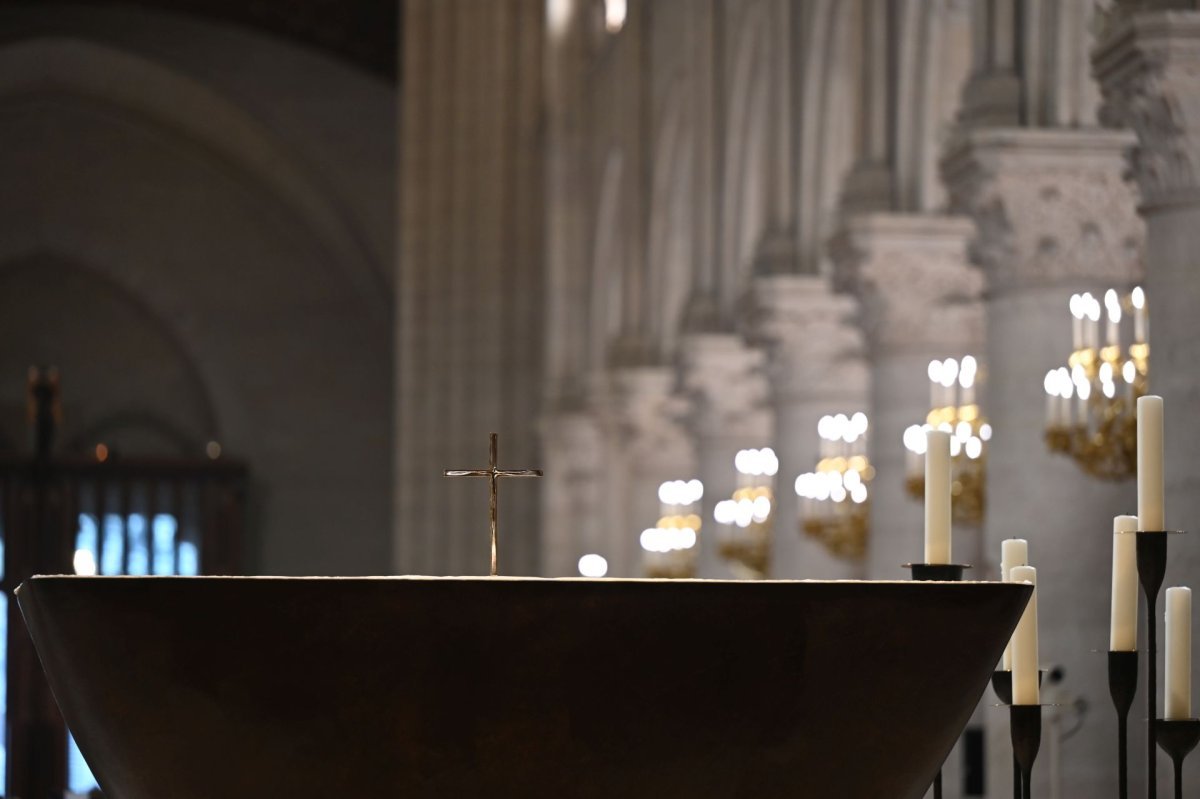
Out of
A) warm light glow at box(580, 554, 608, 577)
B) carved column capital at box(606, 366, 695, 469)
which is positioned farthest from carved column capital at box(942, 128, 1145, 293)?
warm light glow at box(580, 554, 608, 577)

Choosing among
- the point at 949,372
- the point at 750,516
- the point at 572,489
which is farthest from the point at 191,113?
the point at 949,372

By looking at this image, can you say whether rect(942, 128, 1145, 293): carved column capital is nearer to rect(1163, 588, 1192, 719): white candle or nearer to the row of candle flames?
the row of candle flames

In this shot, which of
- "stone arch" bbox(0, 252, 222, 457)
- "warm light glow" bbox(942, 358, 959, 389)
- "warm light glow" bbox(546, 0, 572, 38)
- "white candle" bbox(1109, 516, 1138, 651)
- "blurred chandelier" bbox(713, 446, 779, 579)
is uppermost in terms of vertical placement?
"warm light glow" bbox(546, 0, 572, 38)

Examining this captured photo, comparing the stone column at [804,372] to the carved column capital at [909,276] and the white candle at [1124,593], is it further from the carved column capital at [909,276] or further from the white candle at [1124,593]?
the white candle at [1124,593]

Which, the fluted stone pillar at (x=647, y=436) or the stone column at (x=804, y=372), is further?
the fluted stone pillar at (x=647, y=436)

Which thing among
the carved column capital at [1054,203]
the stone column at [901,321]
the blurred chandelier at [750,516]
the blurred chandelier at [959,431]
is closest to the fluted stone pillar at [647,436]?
the blurred chandelier at [750,516]

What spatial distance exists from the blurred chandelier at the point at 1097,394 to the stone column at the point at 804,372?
4162 mm

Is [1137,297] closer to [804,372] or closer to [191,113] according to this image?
[804,372]

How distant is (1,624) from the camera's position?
96.5 feet

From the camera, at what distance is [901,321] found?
11305 mm

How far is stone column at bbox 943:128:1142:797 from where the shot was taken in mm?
8867

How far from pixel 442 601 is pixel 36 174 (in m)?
32.8

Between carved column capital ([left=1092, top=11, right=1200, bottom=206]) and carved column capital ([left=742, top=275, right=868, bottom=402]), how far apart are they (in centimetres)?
603

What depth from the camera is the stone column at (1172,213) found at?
684cm
